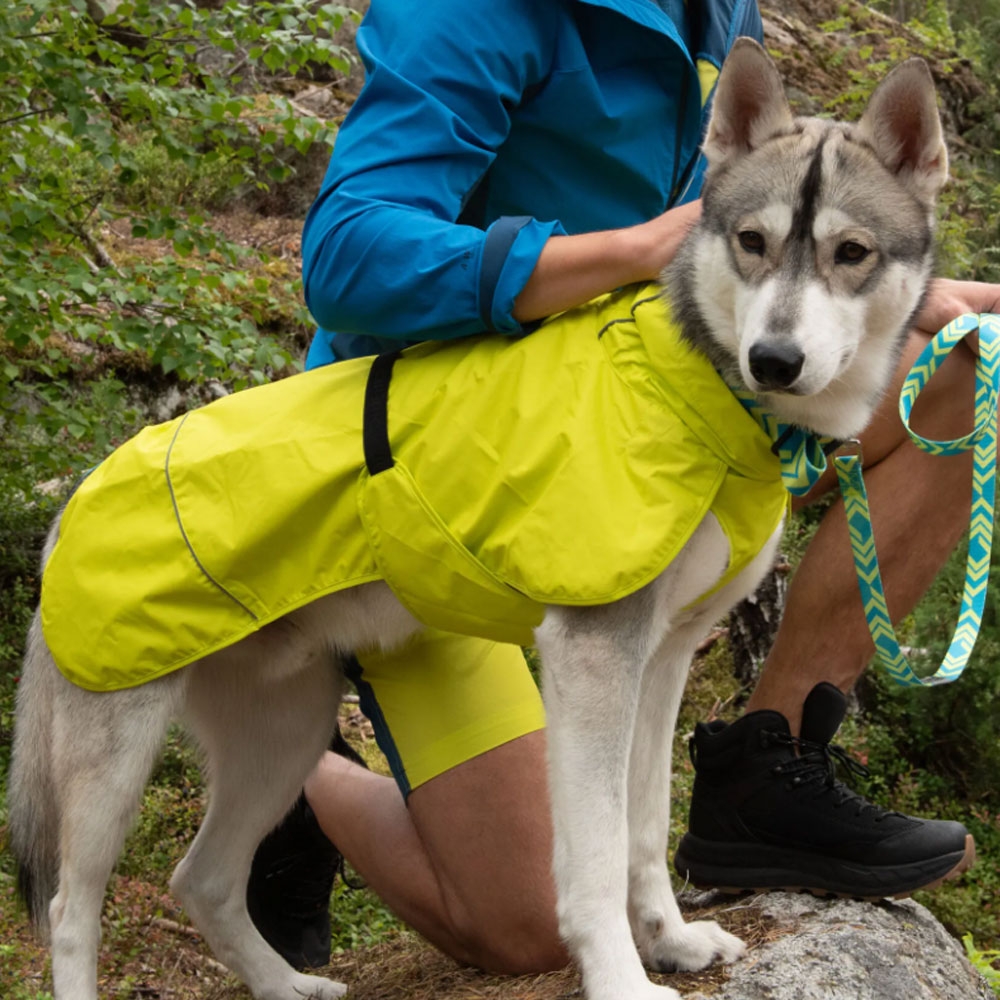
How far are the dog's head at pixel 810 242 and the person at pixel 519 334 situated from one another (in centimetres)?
19

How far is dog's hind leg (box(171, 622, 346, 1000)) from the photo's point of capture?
3107 millimetres

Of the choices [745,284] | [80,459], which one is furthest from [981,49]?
[745,284]

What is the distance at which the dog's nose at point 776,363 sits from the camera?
2039mm

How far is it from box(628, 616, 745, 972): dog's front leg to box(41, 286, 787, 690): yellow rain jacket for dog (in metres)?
0.31

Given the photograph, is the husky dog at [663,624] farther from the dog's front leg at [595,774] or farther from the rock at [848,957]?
the rock at [848,957]

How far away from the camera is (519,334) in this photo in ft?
8.05

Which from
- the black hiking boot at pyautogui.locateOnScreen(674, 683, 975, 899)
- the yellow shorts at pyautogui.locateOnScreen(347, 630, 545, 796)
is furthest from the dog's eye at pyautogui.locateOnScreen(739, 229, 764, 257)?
the yellow shorts at pyautogui.locateOnScreen(347, 630, 545, 796)

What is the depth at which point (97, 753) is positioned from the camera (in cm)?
259

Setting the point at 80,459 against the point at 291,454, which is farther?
the point at 80,459

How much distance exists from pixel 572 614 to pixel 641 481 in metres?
0.30

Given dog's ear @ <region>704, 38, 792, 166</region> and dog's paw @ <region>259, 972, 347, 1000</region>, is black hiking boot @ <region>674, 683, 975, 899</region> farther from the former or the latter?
dog's ear @ <region>704, 38, 792, 166</region>

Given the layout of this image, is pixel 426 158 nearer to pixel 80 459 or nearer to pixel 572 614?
pixel 572 614

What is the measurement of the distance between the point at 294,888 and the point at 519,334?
2.03 metres

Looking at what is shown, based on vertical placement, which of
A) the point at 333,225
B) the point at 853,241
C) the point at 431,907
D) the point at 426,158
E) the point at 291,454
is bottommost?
the point at 431,907
